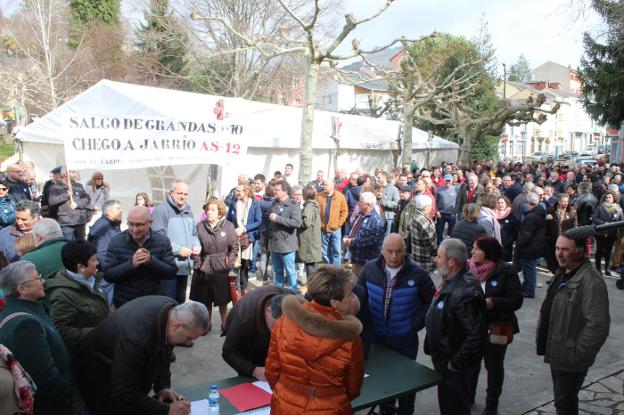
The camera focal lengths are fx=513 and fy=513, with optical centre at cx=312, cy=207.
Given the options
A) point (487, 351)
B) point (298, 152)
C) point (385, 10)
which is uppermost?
point (385, 10)

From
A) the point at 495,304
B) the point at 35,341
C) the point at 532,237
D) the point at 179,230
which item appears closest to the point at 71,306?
the point at 35,341

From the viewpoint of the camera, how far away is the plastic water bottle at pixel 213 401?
9.40 feet

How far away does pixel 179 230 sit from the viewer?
6004 mm

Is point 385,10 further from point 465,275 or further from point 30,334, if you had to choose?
point 30,334

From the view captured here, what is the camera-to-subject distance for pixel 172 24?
26.5m

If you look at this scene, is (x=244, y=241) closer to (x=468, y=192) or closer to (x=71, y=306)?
(x=71, y=306)

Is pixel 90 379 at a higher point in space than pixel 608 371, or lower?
higher

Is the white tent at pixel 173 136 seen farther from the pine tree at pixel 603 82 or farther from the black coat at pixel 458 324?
the pine tree at pixel 603 82

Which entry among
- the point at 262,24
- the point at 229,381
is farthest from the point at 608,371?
the point at 262,24

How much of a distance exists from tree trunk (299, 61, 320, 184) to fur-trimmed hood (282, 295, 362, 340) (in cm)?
972

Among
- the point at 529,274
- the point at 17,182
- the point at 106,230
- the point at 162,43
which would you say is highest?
the point at 162,43

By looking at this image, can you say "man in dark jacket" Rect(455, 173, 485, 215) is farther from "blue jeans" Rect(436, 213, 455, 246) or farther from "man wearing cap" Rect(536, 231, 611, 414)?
"man wearing cap" Rect(536, 231, 611, 414)

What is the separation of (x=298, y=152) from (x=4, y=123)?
37517mm

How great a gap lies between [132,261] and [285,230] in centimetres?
303
